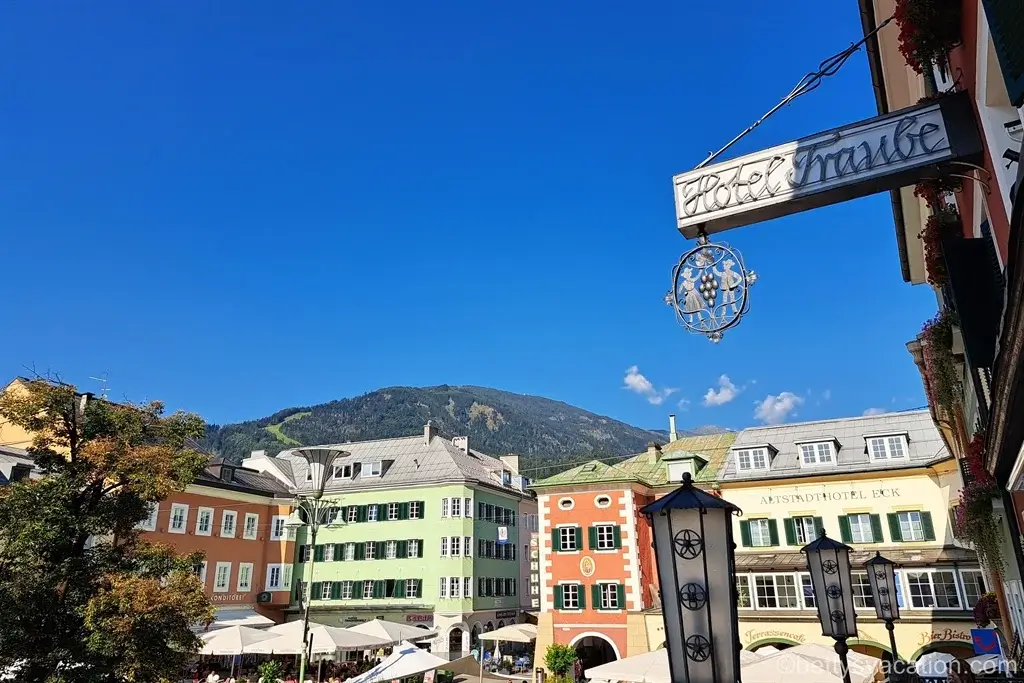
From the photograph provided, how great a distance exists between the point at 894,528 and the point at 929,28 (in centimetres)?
2637

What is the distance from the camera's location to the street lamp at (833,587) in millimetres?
8023

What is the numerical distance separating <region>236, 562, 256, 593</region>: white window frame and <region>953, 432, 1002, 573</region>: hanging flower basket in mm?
37361

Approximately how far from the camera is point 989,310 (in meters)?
5.58

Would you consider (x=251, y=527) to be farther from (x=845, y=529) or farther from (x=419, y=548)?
(x=845, y=529)

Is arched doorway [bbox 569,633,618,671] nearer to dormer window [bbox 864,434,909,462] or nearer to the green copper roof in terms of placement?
the green copper roof

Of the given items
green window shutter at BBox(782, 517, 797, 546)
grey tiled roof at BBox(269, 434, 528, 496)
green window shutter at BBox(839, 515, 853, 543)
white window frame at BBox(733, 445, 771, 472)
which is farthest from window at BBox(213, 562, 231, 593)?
green window shutter at BBox(839, 515, 853, 543)

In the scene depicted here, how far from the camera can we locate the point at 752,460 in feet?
101

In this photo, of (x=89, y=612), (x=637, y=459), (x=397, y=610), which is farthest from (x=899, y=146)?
(x=397, y=610)

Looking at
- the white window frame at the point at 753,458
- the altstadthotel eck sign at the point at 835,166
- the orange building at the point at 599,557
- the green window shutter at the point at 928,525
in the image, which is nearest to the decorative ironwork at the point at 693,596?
the altstadthotel eck sign at the point at 835,166

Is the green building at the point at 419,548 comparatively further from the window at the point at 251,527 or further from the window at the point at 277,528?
the window at the point at 251,527

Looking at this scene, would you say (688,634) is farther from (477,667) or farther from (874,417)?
(874,417)

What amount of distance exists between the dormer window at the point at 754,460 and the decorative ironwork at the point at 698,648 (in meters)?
28.3

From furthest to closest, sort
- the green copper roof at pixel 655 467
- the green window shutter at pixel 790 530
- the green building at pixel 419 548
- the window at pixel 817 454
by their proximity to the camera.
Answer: the green building at pixel 419 548
the green copper roof at pixel 655 467
the window at pixel 817 454
the green window shutter at pixel 790 530

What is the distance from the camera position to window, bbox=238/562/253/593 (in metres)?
37.9
